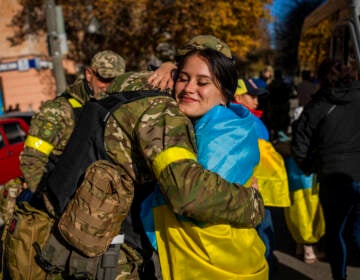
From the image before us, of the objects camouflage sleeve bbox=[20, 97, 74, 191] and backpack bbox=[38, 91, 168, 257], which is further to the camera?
camouflage sleeve bbox=[20, 97, 74, 191]

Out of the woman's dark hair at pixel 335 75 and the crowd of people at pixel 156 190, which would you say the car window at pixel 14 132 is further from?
the crowd of people at pixel 156 190

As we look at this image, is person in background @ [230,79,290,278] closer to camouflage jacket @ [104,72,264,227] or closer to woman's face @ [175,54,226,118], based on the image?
woman's face @ [175,54,226,118]

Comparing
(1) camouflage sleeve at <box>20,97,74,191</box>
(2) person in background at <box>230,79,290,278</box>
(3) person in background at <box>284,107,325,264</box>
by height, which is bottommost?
(3) person in background at <box>284,107,325,264</box>

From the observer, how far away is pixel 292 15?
25.8m

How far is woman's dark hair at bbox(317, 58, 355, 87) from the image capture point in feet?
11.5

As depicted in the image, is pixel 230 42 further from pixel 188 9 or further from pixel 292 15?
pixel 292 15

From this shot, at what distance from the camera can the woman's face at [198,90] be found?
1856mm

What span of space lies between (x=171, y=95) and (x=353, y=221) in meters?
2.23

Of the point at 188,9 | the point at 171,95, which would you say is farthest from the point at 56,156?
the point at 188,9

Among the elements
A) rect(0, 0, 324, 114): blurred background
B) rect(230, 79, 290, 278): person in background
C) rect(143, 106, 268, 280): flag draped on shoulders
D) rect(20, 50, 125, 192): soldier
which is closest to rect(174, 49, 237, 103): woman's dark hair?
rect(143, 106, 268, 280): flag draped on shoulders

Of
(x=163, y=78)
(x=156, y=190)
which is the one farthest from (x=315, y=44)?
(x=156, y=190)

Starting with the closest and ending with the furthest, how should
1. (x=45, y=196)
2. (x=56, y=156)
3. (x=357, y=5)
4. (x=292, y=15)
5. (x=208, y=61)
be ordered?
1. (x=208, y=61)
2. (x=45, y=196)
3. (x=56, y=156)
4. (x=357, y=5)
5. (x=292, y=15)

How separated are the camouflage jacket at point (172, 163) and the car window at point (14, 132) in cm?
734

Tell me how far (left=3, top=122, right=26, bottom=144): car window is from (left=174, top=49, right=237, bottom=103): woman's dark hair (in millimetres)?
7249
